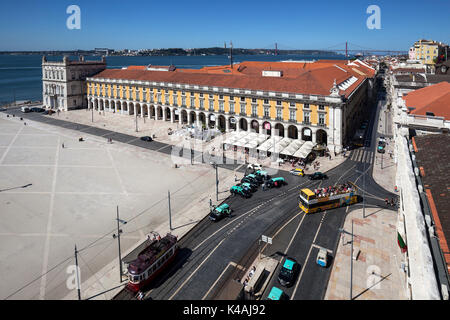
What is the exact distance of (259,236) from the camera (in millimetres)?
33281

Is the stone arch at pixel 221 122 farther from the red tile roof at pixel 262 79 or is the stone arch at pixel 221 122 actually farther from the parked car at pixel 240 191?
the parked car at pixel 240 191

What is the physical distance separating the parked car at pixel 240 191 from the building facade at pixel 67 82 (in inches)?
3409

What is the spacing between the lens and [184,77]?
8525 centimetres

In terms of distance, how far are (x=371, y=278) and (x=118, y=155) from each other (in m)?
48.9

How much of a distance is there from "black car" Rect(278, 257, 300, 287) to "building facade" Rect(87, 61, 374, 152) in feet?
122

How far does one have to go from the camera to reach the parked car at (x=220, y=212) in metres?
36.4

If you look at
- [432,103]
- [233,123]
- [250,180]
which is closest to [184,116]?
[233,123]

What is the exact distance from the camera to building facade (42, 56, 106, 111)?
104938 mm

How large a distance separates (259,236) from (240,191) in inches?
409

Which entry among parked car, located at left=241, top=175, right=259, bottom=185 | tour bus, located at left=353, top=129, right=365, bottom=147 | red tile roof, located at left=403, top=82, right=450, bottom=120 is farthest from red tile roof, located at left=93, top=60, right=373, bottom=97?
parked car, located at left=241, top=175, right=259, bottom=185

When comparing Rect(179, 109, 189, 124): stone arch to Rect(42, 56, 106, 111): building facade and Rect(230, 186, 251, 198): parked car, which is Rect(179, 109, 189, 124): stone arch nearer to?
Rect(230, 186, 251, 198): parked car

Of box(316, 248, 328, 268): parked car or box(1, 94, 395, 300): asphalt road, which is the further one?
box(316, 248, 328, 268): parked car

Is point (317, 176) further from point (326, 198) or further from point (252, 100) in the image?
point (252, 100)
